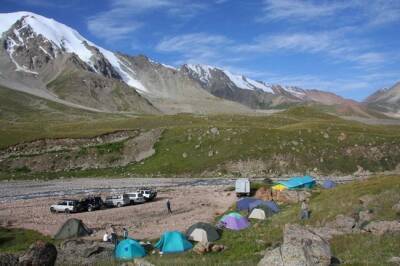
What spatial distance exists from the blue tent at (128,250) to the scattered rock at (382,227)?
17.1 meters

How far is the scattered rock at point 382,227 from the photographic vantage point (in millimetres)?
34406

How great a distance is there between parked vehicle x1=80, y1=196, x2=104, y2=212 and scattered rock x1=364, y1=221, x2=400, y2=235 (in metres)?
40.3

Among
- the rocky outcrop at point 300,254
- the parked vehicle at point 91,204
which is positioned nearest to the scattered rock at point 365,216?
the rocky outcrop at point 300,254

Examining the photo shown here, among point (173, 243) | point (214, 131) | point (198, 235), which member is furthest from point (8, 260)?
point (214, 131)

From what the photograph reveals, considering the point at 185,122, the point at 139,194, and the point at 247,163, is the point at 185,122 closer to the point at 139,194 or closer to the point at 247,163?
the point at 247,163

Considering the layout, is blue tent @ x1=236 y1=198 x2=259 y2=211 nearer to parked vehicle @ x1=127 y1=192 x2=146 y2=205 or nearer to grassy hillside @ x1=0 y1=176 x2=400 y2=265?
grassy hillside @ x1=0 y1=176 x2=400 y2=265

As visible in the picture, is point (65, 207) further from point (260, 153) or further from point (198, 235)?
point (260, 153)

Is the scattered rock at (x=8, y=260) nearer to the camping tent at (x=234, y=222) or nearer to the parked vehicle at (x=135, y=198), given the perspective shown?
the camping tent at (x=234, y=222)

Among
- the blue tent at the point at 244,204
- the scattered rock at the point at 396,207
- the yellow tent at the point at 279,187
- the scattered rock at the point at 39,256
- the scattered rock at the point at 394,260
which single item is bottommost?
the blue tent at the point at 244,204

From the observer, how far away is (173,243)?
4031cm

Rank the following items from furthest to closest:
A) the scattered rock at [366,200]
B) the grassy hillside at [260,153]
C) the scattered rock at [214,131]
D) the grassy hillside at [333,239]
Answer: the scattered rock at [214,131] → the grassy hillside at [260,153] → the scattered rock at [366,200] → the grassy hillside at [333,239]

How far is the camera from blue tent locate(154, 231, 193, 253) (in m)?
40.0

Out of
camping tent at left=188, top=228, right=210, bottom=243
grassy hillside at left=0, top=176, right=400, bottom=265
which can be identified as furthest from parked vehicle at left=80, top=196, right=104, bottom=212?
camping tent at left=188, top=228, right=210, bottom=243

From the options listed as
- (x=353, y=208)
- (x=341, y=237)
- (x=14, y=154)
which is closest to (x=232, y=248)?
(x=341, y=237)
